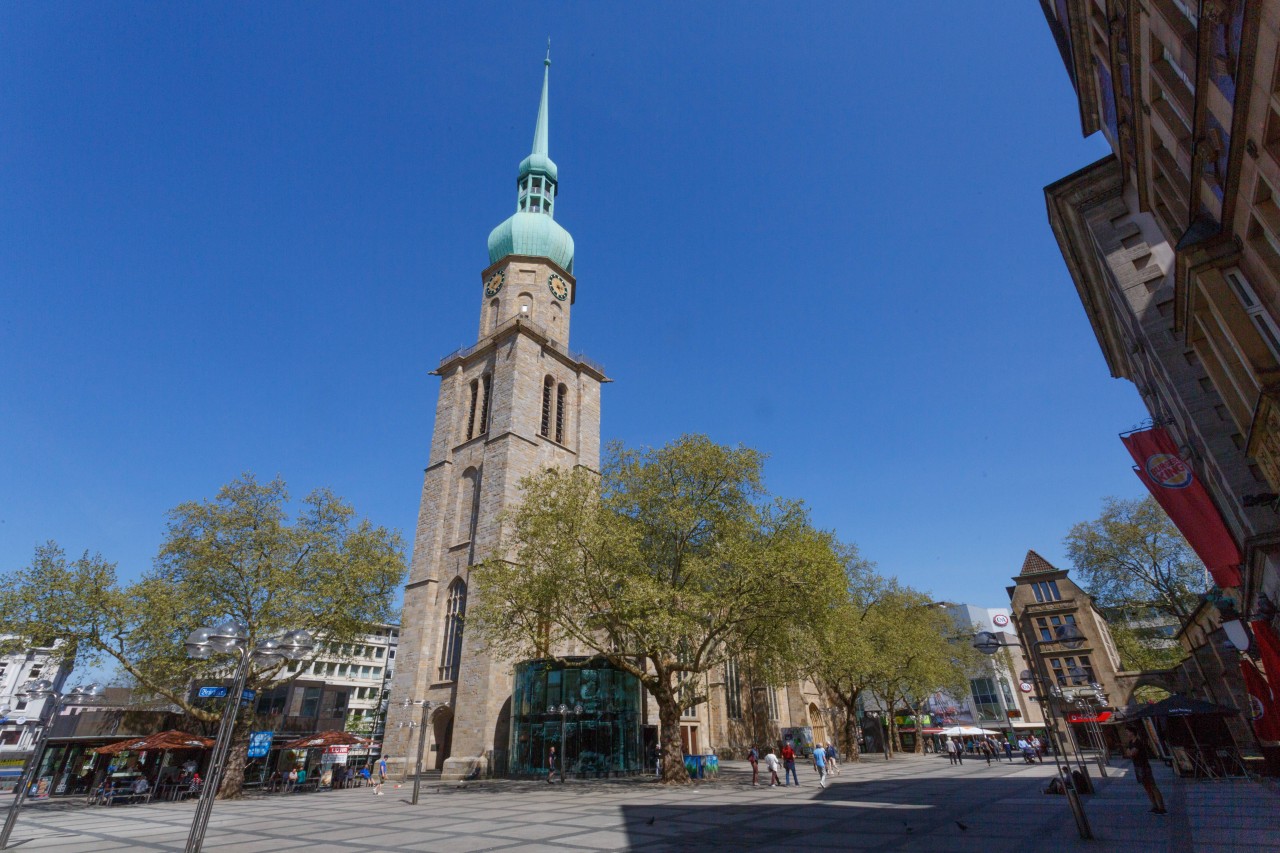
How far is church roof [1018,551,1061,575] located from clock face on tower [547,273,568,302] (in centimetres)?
4805

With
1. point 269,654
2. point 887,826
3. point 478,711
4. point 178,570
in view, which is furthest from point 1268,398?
point 178,570

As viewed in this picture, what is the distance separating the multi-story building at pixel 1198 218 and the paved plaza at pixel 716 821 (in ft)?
20.4

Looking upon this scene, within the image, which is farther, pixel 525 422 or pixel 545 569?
pixel 525 422

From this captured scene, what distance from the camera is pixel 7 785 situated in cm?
4341

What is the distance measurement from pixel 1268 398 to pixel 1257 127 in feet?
15.5

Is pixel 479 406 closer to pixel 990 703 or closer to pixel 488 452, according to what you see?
pixel 488 452

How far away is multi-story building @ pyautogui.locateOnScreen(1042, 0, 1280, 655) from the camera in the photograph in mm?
8758

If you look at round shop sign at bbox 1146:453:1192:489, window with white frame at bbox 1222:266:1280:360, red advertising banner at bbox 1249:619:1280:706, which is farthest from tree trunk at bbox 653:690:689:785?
window with white frame at bbox 1222:266:1280:360

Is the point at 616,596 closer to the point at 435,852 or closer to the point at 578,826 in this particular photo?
the point at 578,826

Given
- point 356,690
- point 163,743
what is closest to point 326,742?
point 163,743

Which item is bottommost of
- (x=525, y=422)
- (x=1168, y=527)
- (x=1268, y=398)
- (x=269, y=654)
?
(x=269, y=654)

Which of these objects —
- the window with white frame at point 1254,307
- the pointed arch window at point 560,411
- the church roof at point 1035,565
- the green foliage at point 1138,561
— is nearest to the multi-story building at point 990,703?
the church roof at point 1035,565

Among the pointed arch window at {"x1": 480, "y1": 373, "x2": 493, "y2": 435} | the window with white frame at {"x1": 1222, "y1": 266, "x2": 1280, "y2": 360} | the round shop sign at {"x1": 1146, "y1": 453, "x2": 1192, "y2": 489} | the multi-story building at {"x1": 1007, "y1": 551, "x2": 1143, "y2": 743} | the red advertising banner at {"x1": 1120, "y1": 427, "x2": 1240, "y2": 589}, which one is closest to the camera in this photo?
the window with white frame at {"x1": 1222, "y1": 266, "x2": 1280, "y2": 360}

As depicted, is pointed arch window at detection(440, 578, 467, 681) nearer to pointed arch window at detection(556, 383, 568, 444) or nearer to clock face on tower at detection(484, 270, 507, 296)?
pointed arch window at detection(556, 383, 568, 444)
